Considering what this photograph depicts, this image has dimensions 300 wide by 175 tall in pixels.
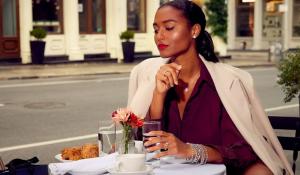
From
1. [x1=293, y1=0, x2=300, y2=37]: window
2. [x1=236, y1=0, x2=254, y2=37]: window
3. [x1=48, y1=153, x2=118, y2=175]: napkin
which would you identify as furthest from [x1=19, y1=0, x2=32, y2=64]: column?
[x1=48, y1=153, x2=118, y2=175]: napkin

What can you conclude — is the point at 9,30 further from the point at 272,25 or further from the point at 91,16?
the point at 272,25

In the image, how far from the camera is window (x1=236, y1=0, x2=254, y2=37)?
142ft

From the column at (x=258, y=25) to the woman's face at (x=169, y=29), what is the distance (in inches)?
1525

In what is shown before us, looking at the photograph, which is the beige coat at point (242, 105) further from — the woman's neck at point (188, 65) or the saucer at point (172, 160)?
the saucer at point (172, 160)

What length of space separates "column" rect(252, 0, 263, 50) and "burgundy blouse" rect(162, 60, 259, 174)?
→ 38583mm

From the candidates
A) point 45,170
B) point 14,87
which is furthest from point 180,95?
point 14,87

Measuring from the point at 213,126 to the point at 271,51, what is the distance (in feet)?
97.1

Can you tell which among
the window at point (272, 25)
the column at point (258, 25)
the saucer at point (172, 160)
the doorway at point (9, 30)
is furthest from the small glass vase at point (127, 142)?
the window at point (272, 25)

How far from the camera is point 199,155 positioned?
3.08 meters

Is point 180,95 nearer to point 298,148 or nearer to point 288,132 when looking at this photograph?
point 298,148

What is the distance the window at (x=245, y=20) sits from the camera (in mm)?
43281

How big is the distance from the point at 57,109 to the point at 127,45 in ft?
48.2

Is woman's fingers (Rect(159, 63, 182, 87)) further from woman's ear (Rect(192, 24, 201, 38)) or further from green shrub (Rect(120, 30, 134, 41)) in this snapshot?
green shrub (Rect(120, 30, 134, 41))

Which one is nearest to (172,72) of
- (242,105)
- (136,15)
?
(242,105)
